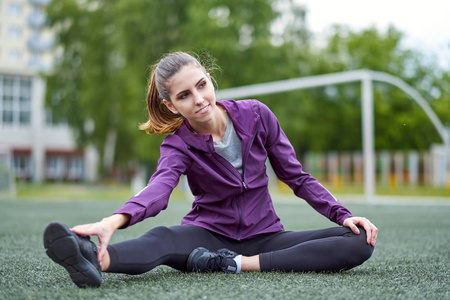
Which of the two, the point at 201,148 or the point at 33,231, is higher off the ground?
the point at 201,148

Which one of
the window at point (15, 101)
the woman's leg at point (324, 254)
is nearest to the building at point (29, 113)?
the window at point (15, 101)

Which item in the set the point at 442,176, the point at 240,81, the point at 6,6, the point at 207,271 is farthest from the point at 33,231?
the point at 6,6

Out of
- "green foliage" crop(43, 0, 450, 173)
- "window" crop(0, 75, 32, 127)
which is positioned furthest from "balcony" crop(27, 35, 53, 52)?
"green foliage" crop(43, 0, 450, 173)

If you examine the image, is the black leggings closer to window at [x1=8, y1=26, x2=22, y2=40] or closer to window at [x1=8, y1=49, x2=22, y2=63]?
window at [x1=8, y1=49, x2=22, y2=63]

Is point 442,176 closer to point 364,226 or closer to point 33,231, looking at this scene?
point 33,231

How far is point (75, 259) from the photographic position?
189 centimetres

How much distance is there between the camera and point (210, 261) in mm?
2418

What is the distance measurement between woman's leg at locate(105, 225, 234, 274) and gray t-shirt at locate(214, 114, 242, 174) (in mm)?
332

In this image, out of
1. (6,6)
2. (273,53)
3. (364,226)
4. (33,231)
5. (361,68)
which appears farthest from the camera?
(6,6)

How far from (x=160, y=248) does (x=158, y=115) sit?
0.64 metres

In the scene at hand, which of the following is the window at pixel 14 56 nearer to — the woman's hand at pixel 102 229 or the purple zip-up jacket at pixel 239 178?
the purple zip-up jacket at pixel 239 178

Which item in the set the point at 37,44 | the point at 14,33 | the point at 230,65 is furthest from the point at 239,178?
the point at 14,33

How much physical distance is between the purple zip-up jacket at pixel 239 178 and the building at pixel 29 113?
35.7 metres

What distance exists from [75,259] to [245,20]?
17.6 metres
